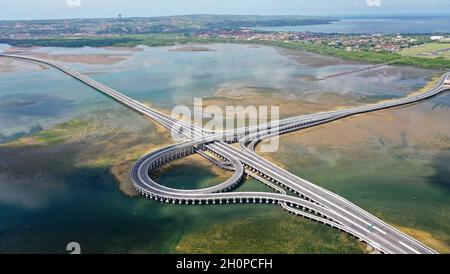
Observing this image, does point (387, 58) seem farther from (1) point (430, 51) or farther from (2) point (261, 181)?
(2) point (261, 181)

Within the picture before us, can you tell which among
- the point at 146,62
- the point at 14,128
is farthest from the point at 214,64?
the point at 14,128

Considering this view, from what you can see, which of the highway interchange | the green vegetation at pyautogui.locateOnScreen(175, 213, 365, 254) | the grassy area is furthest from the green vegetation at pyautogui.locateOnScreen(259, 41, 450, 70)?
the green vegetation at pyautogui.locateOnScreen(175, 213, 365, 254)

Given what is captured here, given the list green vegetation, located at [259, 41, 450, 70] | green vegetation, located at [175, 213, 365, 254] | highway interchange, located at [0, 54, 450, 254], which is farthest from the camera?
green vegetation, located at [259, 41, 450, 70]

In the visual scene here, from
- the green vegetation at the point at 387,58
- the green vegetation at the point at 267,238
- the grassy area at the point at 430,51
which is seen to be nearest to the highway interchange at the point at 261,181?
the green vegetation at the point at 267,238

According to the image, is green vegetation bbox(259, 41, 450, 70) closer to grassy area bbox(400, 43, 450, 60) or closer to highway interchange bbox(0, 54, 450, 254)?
grassy area bbox(400, 43, 450, 60)

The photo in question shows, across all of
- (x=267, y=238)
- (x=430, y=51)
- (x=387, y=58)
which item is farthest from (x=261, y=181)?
(x=430, y=51)

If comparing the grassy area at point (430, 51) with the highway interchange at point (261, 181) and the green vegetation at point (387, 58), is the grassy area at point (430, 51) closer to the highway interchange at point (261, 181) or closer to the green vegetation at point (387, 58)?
the green vegetation at point (387, 58)
